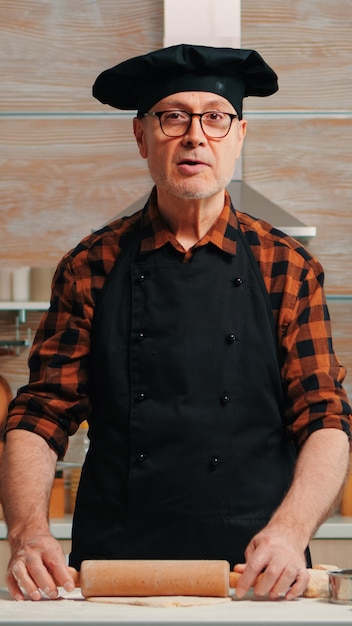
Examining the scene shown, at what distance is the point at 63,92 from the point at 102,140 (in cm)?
20

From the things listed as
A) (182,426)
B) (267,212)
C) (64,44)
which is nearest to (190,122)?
(182,426)

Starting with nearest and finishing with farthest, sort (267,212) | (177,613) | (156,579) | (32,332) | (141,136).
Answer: (177,613) → (156,579) → (141,136) → (267,212) → (32,332)

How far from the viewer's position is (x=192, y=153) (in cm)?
170

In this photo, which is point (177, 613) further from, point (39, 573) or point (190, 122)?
point (190, 122)

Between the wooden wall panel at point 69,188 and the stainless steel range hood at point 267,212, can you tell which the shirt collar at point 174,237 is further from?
the wooden wall panel at point 69,188

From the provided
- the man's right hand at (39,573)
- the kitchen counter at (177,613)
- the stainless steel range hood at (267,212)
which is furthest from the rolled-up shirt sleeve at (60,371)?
the stainless steel range hood at (267,212)

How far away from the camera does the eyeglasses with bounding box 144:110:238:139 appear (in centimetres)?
172

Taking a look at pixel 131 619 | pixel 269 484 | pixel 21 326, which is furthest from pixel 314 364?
pixel 21 326

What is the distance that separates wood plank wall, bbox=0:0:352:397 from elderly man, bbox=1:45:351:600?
70.7 inches

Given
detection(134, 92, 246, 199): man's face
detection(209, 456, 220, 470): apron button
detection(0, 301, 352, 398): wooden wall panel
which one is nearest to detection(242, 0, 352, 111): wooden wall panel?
detection(0, 301, 352, 398): wooden wall panel

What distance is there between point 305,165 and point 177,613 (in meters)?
2.50

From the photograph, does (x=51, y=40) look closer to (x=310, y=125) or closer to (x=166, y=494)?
(x=310, y=125)

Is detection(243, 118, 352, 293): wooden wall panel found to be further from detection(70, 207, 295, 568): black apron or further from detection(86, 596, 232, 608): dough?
detection(86, 596, 232, 608): dough

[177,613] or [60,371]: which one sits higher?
[60,371]
